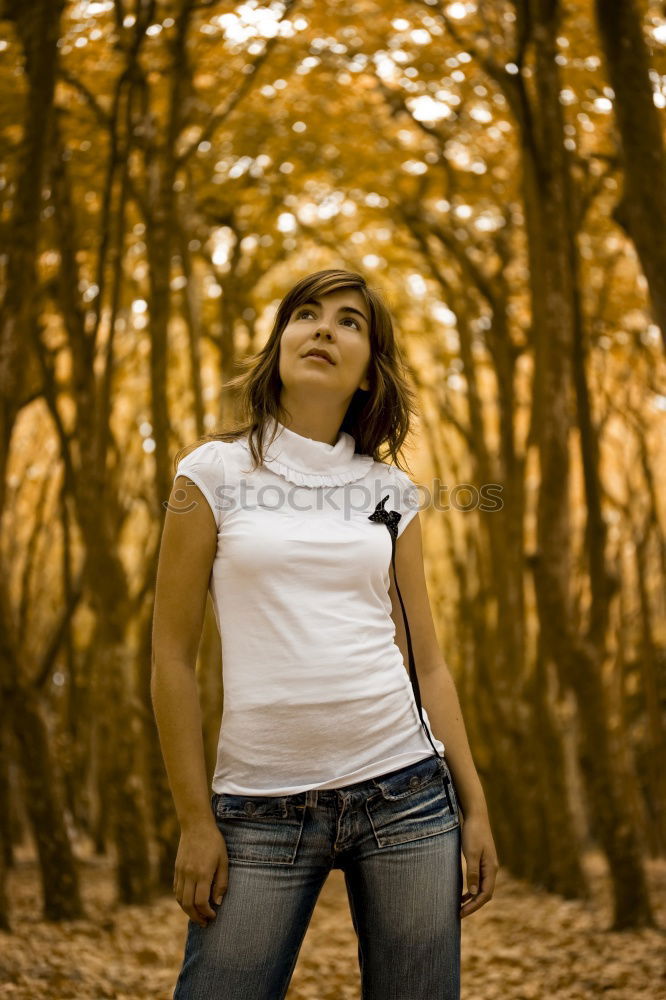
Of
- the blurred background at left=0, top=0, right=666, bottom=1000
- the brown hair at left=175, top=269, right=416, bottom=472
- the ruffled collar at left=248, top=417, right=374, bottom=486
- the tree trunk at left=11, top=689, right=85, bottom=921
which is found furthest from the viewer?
the tree trunk at left=11, top=689, right=85, bottom=921

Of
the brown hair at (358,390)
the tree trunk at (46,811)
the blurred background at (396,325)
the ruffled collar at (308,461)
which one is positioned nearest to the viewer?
the ruffled collar at (308,461)

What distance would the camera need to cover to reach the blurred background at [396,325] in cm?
578

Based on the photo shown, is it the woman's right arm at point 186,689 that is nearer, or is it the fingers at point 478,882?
the woman's right arm at point 186,689

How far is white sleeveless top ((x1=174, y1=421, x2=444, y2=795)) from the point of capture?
6.06ft

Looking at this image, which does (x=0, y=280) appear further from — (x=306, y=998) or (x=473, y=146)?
(x=473, y=146)

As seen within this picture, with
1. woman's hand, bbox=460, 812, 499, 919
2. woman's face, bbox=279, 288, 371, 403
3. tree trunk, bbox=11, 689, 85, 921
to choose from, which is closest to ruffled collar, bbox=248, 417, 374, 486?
woman's face, bbox=279, 288, 371, 403

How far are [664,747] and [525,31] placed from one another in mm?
8978

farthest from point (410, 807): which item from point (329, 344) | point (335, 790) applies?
point (329, 344)

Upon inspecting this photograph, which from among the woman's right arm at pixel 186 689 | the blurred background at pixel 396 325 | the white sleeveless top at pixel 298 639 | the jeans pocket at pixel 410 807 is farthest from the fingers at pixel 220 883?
the blurred background at pixel 396 325

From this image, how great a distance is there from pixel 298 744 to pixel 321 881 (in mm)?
264

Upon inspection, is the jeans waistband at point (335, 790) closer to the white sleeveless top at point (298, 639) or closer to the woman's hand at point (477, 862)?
the white sleeveless top at point (298, 639)

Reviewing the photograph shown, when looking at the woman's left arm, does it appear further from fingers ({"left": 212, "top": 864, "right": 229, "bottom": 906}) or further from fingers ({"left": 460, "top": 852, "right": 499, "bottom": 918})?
fingers ({"left": 212, "top": 864, "right": 229, "bottom": 906})

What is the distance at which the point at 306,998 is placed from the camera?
5.61m

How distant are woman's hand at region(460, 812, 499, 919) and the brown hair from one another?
82cm
